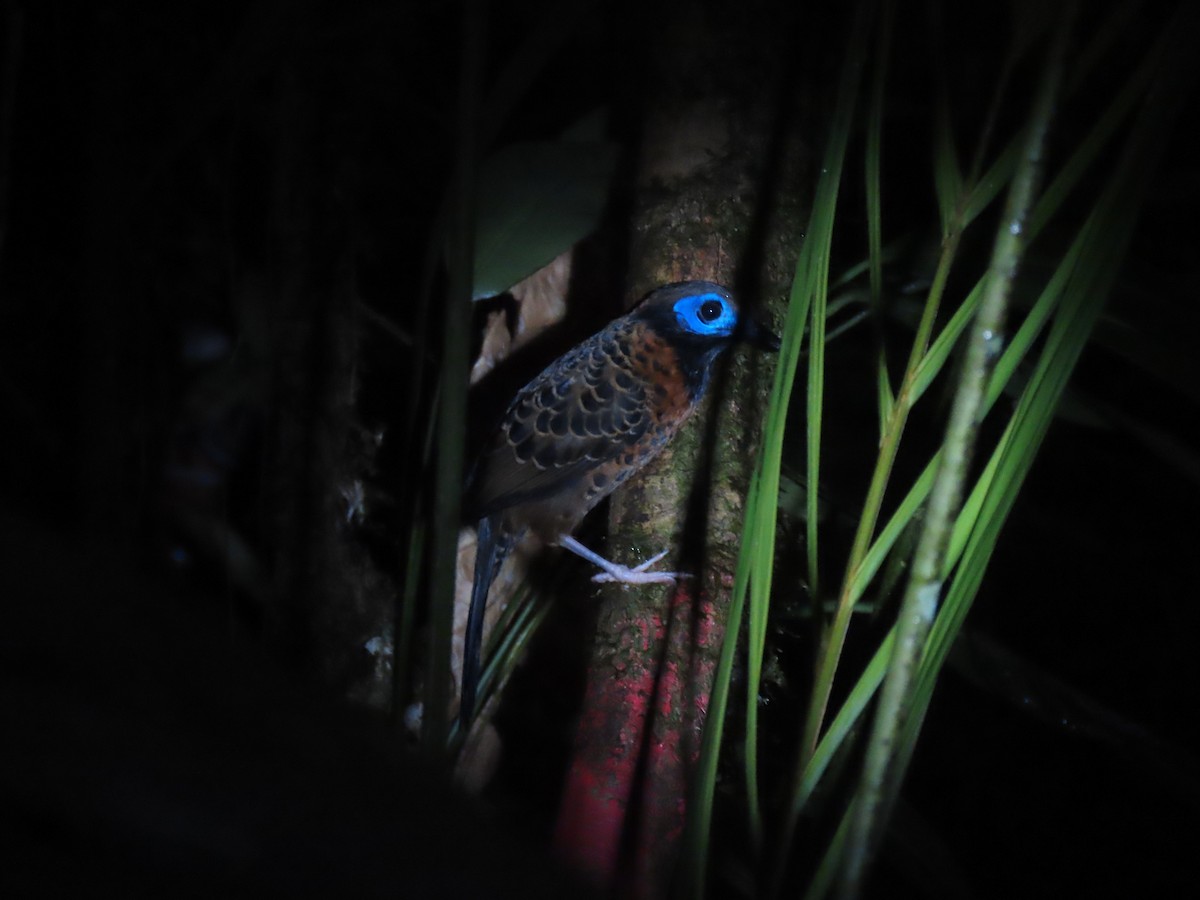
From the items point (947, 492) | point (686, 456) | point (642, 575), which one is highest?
point (686, 456)

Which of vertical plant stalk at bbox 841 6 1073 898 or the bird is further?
the bird

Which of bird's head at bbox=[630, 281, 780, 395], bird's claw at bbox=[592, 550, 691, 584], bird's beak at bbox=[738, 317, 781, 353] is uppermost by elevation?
bird's head at bbox=[630, 281, 780, 395]

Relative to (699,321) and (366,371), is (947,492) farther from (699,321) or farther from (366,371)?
(366,371)

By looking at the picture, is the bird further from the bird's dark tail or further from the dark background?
the dark background

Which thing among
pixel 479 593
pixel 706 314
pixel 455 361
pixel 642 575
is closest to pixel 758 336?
pixel 706 314

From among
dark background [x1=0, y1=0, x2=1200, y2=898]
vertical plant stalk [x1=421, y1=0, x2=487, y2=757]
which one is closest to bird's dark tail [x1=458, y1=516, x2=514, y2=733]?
dark background [x1=0, y1=0, x2=1200, y2=898]

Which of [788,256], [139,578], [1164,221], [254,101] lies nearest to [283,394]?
[254,101]

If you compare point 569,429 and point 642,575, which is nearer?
point 642,575

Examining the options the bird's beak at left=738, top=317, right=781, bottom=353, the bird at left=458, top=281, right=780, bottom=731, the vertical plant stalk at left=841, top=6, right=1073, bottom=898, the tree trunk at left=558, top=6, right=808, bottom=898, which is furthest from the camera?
the bird at left=458, top=281, right=780, bottom=731
